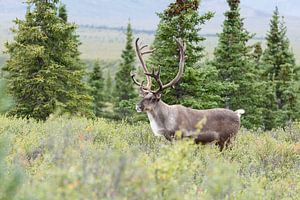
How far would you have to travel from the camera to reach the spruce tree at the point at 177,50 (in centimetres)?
A: 1677

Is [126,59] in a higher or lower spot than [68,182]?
lower

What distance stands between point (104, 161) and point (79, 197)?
0.65m

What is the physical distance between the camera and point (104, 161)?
14.4 ft

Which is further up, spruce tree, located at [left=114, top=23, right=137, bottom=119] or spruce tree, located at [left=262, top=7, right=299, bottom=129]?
spruce tree, located at [left=262, top=7, right=299, bottom=129]

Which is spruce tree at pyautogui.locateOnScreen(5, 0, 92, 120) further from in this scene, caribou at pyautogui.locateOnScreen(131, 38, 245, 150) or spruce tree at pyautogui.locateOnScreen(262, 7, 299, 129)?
spruce tree at pyautogui.locateOnScreen(262, 7, 299, 129)

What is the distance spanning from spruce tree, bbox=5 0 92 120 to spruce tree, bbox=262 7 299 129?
13121 mm

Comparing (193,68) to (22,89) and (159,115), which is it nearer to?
(22,89)

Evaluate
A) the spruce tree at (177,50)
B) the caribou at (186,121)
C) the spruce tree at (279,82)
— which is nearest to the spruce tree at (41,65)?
the spruce tree at (177,50)

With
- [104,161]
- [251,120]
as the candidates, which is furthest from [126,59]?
[104,161]

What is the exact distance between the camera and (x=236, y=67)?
25906mm

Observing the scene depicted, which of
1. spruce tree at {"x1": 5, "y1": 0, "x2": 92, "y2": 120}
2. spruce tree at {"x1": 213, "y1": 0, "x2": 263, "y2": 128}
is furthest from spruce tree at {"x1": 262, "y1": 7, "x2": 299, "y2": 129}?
spruce tree at {"x1": 5, "y1": 0, "x2": 92, "y2": 120}

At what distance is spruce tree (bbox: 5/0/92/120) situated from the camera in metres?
19.7

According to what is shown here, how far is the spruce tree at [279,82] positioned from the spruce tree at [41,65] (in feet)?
43.0

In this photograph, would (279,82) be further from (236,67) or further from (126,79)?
(126,79)
